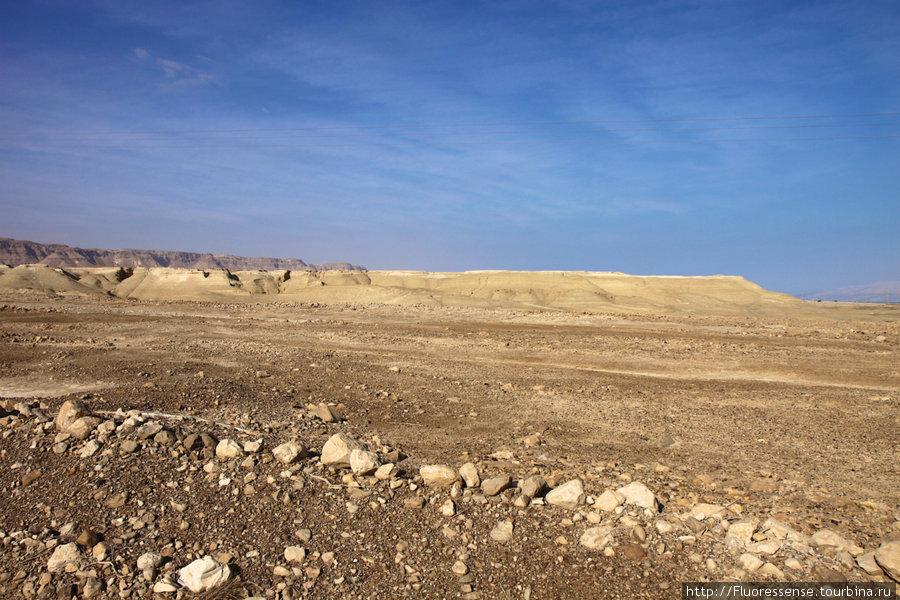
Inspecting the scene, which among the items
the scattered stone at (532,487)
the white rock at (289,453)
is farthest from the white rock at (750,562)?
the white rock at (289,453)

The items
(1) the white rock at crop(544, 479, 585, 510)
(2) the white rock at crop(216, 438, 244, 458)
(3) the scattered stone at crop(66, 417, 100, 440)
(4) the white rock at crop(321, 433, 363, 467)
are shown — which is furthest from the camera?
(3) the scattered stone at crop(66, 417, 100, 440)

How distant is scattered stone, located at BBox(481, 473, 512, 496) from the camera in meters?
4.51

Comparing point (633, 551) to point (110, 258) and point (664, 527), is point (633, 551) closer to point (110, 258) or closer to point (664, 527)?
point (664, 527)

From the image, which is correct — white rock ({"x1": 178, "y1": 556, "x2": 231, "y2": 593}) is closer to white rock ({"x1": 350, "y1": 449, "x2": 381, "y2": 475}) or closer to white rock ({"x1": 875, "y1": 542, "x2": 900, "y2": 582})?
white rock ({"x1": 350, "y1": 449, "x2": 381, "y2": 475})

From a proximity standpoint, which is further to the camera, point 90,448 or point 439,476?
point 90,448

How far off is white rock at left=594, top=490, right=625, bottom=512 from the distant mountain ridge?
115908 mm

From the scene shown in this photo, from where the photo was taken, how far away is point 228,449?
16.5ft

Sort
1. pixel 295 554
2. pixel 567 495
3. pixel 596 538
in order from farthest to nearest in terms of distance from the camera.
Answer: pixel 567 495, pixel 596 538, pixel 295 554

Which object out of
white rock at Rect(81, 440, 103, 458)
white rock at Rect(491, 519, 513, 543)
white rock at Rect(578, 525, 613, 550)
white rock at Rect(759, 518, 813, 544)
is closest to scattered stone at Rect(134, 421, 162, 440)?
white rock at Rect(81, 440, 103, 458)

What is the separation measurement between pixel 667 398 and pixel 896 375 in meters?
6.55

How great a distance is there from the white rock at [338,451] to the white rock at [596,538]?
214 cm

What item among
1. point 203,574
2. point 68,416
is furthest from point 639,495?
point 68,416

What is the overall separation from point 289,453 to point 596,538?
2759 millimetres

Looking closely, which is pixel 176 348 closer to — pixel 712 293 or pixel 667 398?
pixel 667 398
